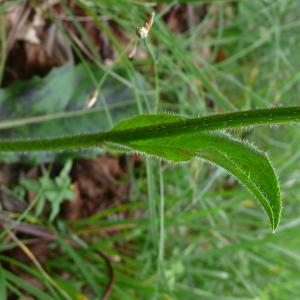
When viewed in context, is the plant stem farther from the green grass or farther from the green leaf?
the green grass

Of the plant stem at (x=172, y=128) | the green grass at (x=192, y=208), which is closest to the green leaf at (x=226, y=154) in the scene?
the plant stem at (x=172, y=128)

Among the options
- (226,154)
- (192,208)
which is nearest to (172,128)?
(226,154)

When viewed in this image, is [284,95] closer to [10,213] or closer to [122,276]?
[122,276]

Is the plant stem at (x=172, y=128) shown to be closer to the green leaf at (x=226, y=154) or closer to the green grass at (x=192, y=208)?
the green leaf at (x=226, y=154)

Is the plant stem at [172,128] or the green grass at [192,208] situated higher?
the plant stem at [172,128]

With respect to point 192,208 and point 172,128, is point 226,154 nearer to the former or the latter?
point 172,128

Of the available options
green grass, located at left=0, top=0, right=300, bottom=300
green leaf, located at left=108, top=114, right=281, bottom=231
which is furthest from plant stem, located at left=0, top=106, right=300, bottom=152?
green grass, located at left=0, top=0, right=300, bottom=300
